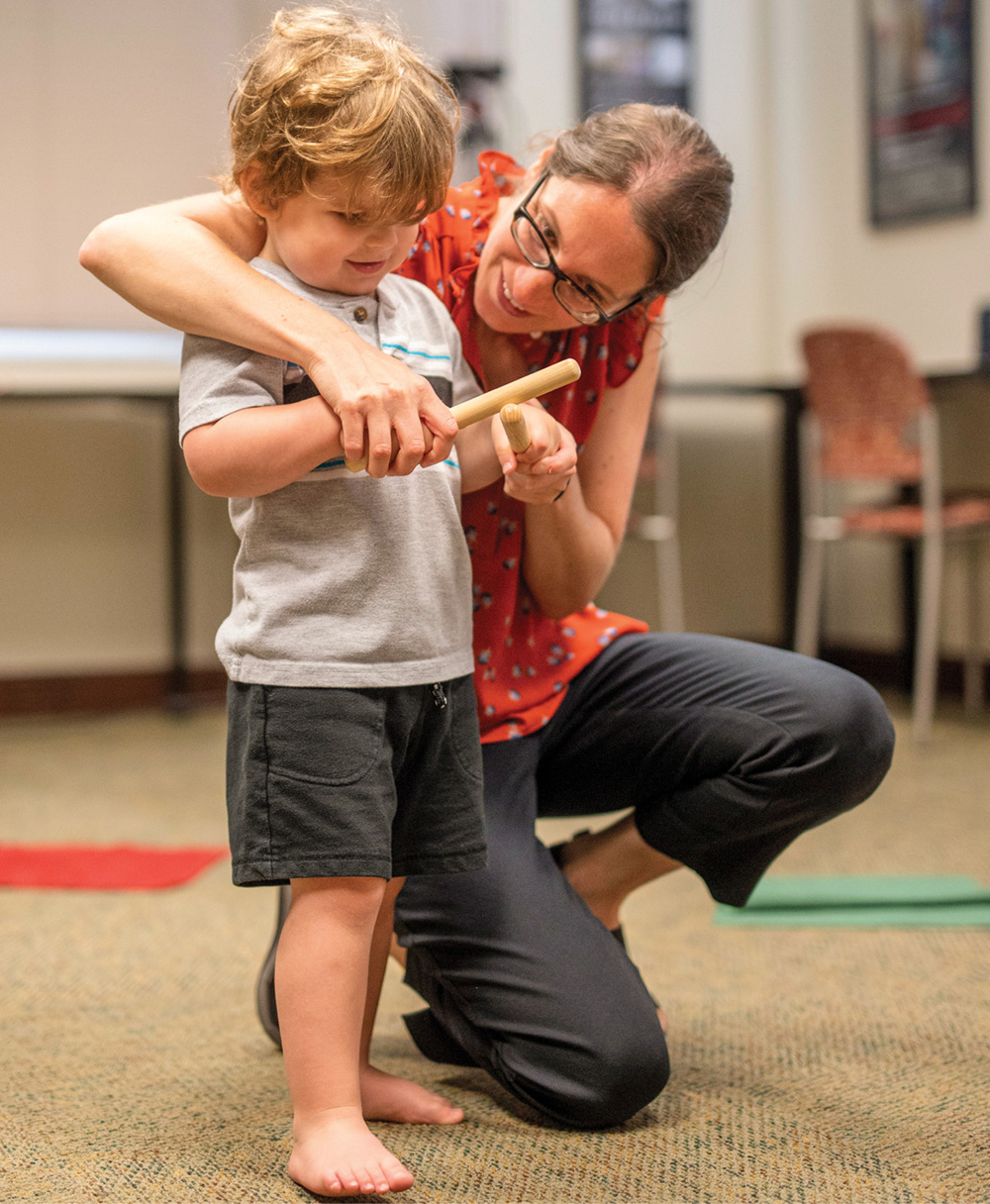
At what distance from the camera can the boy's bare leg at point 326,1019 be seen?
0.89 m

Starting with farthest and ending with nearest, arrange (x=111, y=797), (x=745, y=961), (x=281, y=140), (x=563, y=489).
A: (x=111, y=797) → (x=745, y=961) → (x=563, y=489) → (x=281, y=140)

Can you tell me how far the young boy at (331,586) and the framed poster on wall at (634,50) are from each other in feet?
9.65

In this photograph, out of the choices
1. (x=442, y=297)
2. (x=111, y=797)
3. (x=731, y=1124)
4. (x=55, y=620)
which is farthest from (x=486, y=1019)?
(x=55, y=620)

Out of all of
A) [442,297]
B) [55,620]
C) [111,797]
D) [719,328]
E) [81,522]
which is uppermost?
[719,328]

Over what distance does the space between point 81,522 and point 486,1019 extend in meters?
2.51

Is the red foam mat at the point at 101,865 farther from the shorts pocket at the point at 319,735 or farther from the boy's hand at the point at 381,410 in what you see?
the boy's hand at the point at 381,410

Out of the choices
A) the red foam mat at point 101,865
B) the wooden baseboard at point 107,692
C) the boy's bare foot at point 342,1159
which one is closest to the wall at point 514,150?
the wooden baseboard at point 107,692

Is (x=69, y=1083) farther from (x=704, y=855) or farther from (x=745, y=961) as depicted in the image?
(x=745, y=961)

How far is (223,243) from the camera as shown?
0.99 m

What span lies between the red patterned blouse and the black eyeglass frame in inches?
2.9

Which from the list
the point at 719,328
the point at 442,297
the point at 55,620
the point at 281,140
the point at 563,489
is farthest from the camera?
the point at 719,328

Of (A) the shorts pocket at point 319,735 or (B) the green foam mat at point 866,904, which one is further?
(B) the green foam mat at point 866,904

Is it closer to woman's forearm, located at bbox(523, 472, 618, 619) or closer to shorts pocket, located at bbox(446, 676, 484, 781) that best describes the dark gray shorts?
shorts pocket, located at bbox(446, 676, 484, 781)

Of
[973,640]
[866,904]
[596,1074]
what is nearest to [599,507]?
[596,1074]
